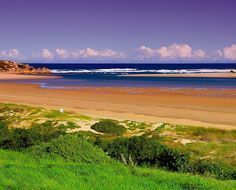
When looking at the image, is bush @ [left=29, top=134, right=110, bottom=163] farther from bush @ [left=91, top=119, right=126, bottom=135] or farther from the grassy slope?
bush @ [left=91, top=119, right=126, bottom=135]

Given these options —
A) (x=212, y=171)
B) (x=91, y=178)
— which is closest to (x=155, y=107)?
(x=212, y=171)

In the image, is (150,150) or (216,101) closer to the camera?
(150,150)

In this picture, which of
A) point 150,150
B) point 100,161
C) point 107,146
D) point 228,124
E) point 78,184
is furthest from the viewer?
point 228,124

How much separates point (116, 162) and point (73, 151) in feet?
4.76

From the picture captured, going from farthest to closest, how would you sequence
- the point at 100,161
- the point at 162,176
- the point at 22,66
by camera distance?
the point at 22,66, the point at 100,161, the point at 162,176

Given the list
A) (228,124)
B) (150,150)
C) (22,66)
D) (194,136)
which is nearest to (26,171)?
(150,150)

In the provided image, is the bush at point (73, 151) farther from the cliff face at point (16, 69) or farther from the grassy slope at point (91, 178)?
the cliff face at point (16, 69)

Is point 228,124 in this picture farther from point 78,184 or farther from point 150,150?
point 78,184

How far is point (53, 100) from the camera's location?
4506 cm

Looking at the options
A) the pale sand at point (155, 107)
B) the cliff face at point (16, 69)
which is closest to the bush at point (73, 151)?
the pale sand at point (155, 107)

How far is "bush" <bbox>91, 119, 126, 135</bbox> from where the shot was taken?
23297 mm

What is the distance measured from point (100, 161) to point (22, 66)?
12396 centimetres

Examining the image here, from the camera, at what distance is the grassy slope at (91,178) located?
9.73 m

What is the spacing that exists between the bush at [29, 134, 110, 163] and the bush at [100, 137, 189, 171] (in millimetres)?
785
